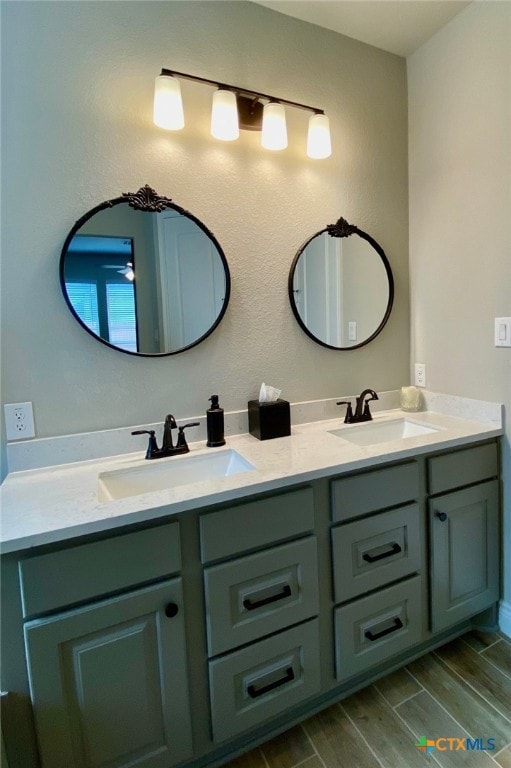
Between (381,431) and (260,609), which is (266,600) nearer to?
(260,609)

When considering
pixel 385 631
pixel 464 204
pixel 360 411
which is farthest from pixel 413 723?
pixel 464 204

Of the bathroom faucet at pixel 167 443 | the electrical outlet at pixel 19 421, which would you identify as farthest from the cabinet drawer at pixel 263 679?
the electrical outlet at pixel 19 421

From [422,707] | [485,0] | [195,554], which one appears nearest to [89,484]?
[195,554]

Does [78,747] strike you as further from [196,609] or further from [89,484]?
[89,484]

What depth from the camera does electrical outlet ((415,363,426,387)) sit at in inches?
78.3

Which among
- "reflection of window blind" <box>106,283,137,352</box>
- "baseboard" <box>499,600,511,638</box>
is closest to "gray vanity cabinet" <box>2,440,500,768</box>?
"baseboard" <box>499,600,511,638</box>

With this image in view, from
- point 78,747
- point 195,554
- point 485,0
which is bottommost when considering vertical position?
point 78,747

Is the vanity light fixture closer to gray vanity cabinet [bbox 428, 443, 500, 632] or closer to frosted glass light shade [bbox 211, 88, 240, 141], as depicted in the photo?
frosted glass light shade [bbox 211, 88, 240, 141]

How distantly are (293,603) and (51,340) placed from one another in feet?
3.82

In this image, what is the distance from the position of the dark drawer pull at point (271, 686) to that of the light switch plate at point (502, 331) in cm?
142

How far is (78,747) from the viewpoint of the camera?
39.1 inches

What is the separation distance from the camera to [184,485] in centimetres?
130

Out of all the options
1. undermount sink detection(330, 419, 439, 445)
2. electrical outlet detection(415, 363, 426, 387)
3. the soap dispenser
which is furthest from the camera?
electrical outlet detection(415, 363, 426, 387)

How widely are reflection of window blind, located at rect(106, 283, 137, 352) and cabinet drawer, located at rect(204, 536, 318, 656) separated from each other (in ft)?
2.73
